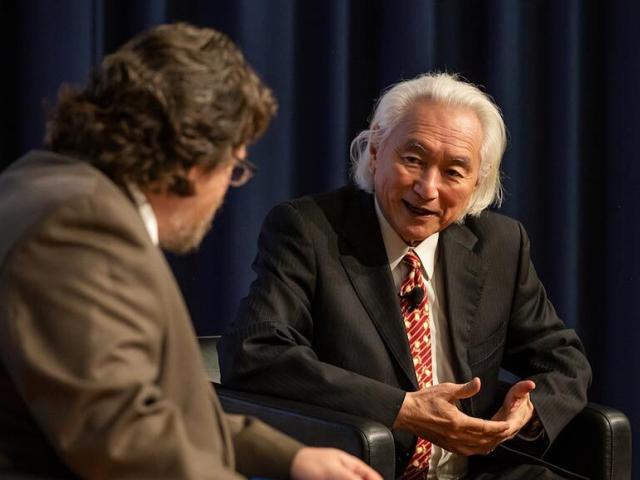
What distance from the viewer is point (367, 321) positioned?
2492mm

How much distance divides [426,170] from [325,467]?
1.00 m

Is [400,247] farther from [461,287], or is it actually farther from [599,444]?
[599,444]

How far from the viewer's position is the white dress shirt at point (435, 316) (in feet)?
8.32

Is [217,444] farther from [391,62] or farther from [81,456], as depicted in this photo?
[391,62]

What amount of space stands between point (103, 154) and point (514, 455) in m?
1.48

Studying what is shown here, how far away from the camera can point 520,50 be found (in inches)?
140

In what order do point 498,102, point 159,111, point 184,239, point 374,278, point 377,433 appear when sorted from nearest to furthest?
1. point 159,111
2. point 184,239
3. point 377,433
4. point 374,278
5. point 498,102

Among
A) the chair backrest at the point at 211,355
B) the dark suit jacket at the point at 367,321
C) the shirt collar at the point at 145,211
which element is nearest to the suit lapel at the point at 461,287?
the dark suit jacket at the point at 367,321

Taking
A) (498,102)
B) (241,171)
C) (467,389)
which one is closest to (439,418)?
(467,389)

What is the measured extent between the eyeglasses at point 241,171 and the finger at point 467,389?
0.83 m

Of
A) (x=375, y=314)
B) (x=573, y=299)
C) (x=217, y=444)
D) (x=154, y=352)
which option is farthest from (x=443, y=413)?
(x=573, y=299)

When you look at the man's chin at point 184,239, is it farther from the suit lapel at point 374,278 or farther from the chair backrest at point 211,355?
the chair backrest at point 211,355

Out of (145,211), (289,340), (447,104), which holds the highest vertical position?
(145,211)

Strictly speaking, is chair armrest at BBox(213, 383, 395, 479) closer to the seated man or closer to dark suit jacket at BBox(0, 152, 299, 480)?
the seated man
